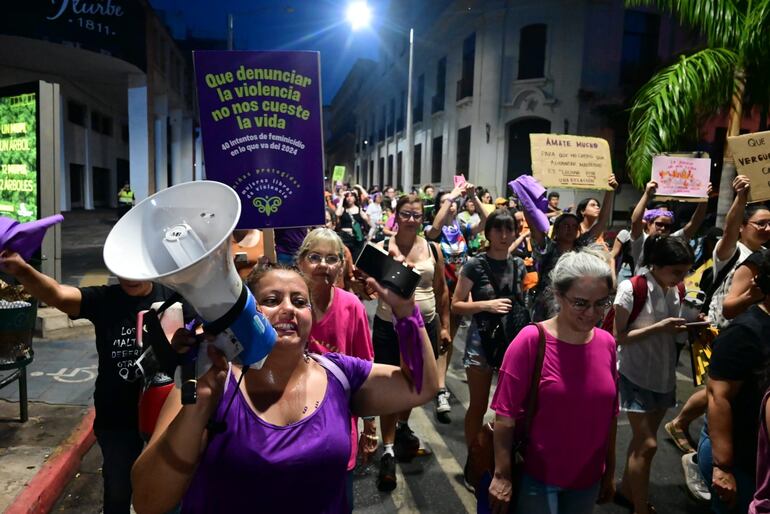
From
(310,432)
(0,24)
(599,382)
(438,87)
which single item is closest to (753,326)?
(599,382)

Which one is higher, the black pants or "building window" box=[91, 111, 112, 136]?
"building window" box=[91, 111, 112, 136]

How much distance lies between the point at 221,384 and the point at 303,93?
2.12 meters

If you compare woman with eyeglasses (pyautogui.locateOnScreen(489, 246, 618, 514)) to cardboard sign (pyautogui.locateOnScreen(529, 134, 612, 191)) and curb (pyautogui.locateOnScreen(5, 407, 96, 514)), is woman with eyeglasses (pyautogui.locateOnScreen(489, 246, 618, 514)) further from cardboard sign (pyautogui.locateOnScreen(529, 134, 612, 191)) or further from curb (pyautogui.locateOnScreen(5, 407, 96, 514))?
cardboard sign (pyautogui.locateOnScreen(529, 134, 612, 191))

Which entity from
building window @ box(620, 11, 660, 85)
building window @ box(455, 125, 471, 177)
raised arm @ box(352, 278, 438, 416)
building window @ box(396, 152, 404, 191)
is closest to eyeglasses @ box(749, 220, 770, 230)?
raised arm @ box(352, 278, 438, 416)

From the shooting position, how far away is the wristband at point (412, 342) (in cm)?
175

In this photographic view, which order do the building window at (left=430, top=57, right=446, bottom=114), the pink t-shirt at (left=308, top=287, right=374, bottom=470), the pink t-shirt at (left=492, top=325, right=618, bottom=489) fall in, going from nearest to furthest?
1. the pink t-shirt at (left=492, top=325, right=618, bottom=489)
2. the pink t-shirt at (left=308, top=287, right=374, bottom=470)
3. the building window at (left=430, top=57, right=446, bottom=114)

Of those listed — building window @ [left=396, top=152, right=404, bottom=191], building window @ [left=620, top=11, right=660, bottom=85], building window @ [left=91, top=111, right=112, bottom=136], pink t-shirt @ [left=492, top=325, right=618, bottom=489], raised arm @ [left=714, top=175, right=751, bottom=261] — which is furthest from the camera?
building window @ [left=396, top=152, right=404, bottom=191]

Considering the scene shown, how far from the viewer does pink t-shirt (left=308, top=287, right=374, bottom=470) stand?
114 inches

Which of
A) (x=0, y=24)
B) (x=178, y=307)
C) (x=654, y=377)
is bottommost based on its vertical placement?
(x=654, y=377)

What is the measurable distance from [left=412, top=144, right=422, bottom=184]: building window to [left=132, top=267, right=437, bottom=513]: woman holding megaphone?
2735 cm

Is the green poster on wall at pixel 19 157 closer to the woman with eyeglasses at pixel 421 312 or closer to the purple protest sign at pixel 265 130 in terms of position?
the purple protest sign at pixel 265 130

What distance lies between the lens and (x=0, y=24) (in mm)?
14992

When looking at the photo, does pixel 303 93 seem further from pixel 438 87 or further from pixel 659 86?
pixel 438 87

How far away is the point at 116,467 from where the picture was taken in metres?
2.58
